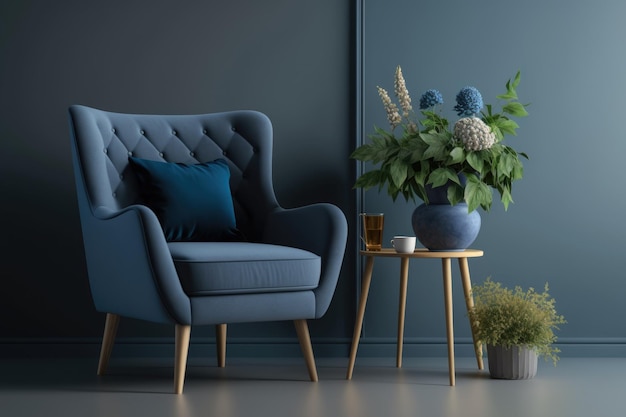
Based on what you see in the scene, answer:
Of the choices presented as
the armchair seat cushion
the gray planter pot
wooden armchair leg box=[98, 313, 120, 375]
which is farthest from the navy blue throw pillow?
the gray planter pot

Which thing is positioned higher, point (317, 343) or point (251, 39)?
point (251, 39)

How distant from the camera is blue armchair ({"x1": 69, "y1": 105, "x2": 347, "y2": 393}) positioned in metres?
→ 2.73

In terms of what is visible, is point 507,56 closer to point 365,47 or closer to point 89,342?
point 365,47

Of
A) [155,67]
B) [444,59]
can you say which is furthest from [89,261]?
[444,59]

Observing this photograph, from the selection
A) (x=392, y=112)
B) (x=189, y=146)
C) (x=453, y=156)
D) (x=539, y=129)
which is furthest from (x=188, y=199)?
(x=539, y=129)

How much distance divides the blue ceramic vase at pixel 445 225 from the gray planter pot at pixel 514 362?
398mm

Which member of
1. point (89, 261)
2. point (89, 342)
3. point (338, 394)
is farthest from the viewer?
point (89, 342)

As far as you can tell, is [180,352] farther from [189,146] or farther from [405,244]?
[189,146]

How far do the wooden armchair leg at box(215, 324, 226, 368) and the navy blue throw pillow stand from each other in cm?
39

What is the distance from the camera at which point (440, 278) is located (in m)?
3.70

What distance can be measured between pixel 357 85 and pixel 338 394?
1460mm

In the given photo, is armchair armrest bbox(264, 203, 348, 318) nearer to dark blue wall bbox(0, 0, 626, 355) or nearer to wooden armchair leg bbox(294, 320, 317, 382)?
wooden armchair leg bbox(294, 320, 317, 382)

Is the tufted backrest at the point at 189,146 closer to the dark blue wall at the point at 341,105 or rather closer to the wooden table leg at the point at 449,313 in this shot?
the dark blue wall at the point at 341,105

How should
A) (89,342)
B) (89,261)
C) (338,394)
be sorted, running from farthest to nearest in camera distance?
1. (89,342)
2. (89,261)
3. (338,394)
